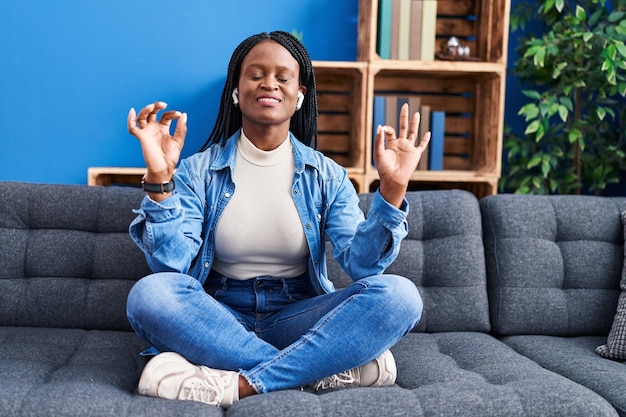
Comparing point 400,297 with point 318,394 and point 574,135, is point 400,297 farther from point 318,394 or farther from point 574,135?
point 574,135

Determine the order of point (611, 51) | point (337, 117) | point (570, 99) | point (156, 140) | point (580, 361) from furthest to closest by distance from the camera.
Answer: point (337, 117) < point (570, 99) < point (611, 51) < point (580, 361) < point (156, 140)

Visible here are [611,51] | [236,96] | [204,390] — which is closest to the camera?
[204,390]

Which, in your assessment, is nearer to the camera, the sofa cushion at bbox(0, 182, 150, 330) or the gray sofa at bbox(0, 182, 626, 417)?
the gray sofa at bbox(0, 182, 626, 417)

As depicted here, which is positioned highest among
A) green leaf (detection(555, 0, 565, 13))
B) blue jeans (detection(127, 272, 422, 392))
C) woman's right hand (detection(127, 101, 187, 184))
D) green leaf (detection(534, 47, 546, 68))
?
green leaf (detection(555, 0, 565, 13))

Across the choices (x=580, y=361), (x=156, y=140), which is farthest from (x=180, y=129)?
(x=580, y=361)

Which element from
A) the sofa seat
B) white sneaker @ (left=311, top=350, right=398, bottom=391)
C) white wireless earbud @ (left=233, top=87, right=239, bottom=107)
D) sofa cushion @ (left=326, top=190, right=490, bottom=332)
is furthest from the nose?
the sofa seat

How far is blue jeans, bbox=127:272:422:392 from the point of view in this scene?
128 cm

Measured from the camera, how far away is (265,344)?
134 centimetres

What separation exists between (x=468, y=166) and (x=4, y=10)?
2000mm

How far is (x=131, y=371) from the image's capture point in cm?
139

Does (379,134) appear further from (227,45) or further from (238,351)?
(227,45)

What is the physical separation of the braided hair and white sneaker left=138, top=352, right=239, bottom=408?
0.63 metres

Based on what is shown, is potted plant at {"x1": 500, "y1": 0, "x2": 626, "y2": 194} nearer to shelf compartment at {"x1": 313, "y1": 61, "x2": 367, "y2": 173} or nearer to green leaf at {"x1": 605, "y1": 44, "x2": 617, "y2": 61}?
green leaf at {"x1": 605, "y1": 44, "x2": 617, "y2": 61}

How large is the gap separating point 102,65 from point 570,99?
6.19ft
